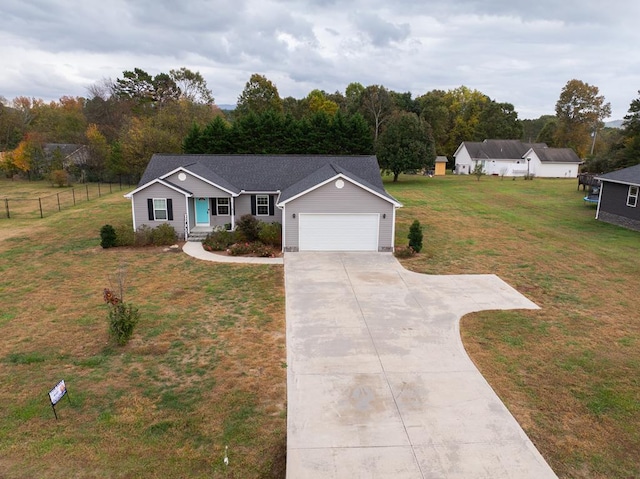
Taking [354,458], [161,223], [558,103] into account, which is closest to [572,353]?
[354,458]

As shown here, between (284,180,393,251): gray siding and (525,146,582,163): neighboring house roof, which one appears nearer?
(284,180,393,251): gray siding

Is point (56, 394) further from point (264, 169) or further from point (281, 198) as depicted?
point (264, 169)

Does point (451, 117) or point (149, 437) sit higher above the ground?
point (451, 117)

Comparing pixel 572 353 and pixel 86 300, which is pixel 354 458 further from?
pixel 86 300

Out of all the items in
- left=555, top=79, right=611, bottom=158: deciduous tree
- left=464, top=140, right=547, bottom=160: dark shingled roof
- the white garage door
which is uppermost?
left=555, top=79, right=611, bottom=158: deciduous tree

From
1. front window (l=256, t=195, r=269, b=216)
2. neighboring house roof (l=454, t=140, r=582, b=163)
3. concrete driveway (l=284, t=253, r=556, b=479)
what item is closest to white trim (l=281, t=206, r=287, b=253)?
front window (l=256, t=195, r=269, b=216)

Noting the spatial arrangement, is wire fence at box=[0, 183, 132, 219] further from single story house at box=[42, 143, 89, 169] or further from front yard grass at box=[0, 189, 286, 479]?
front yard grass at box=[0, 189, 286, 479]
